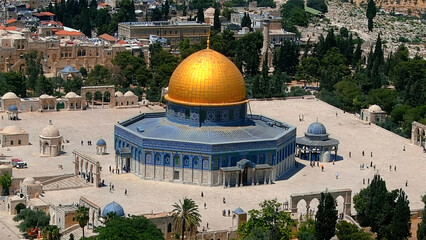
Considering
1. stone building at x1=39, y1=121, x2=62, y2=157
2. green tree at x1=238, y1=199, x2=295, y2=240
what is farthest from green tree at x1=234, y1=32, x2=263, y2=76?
green tree at x1=238, y1=199, x2=295, y2=240

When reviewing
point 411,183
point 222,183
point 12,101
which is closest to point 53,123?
point 12,101

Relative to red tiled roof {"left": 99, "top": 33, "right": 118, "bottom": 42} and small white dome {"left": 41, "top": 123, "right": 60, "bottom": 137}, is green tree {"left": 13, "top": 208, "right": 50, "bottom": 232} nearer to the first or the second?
small white dome {"left": 41, "top": 123, "right": 60, "bottom": 137}

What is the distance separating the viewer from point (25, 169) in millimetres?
69375

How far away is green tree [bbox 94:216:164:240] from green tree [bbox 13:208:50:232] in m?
6.32

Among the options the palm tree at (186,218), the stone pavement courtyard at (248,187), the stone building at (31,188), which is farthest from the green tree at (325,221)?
the stone building at (31,188)

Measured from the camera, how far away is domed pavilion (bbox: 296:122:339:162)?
73.1 meters

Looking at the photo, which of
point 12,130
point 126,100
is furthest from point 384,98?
point 12,130

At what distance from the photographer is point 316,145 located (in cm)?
7306

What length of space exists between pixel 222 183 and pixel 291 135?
6137mm

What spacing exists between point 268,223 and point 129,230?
7237 mm

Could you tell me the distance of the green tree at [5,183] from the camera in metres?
65.2

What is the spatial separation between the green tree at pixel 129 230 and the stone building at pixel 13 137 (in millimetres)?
22086

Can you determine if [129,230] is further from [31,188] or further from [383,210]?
[383,210]

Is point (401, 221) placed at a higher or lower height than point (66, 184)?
higher
